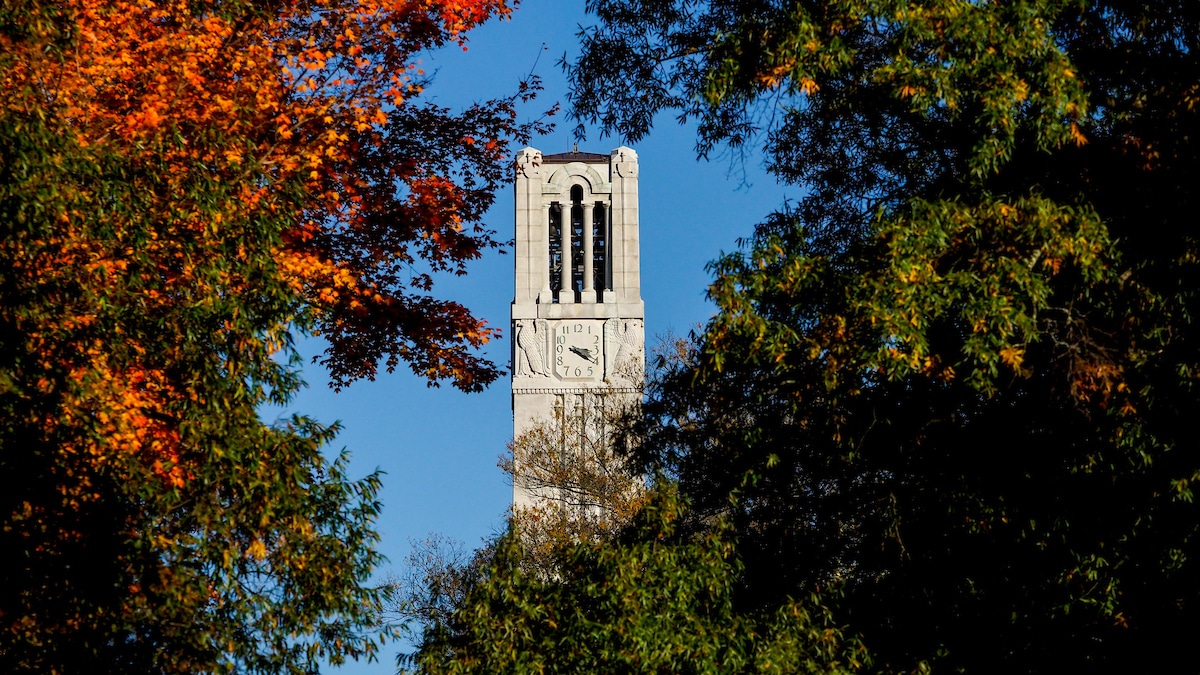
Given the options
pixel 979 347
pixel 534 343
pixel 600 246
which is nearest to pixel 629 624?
pixel 979 347

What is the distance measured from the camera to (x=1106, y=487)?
15133mm

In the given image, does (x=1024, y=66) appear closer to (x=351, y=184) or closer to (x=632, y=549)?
(x=632, y=549)

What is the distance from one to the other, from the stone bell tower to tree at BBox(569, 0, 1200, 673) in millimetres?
36170

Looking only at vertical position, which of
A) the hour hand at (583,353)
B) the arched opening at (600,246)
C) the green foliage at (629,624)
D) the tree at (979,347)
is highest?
the arched opening at (600,246)

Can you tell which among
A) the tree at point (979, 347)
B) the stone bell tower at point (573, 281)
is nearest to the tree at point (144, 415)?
the tree at point (979, 347)

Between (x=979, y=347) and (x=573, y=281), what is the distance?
4207 cm

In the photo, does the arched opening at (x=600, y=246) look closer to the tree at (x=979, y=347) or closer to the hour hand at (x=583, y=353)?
the hour hand at (x=583, y=353)

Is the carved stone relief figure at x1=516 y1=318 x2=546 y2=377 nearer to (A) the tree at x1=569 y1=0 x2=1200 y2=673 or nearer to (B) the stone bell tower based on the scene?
(B) the stone bell tower

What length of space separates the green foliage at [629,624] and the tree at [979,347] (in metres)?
1.07

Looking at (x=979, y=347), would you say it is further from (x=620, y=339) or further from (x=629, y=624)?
(x=620, y=339)

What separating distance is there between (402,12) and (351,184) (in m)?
2.42

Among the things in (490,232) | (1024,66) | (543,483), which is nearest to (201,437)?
(1024,66)

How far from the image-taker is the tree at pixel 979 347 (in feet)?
46.5

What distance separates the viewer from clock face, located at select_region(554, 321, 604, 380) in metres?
54.0
